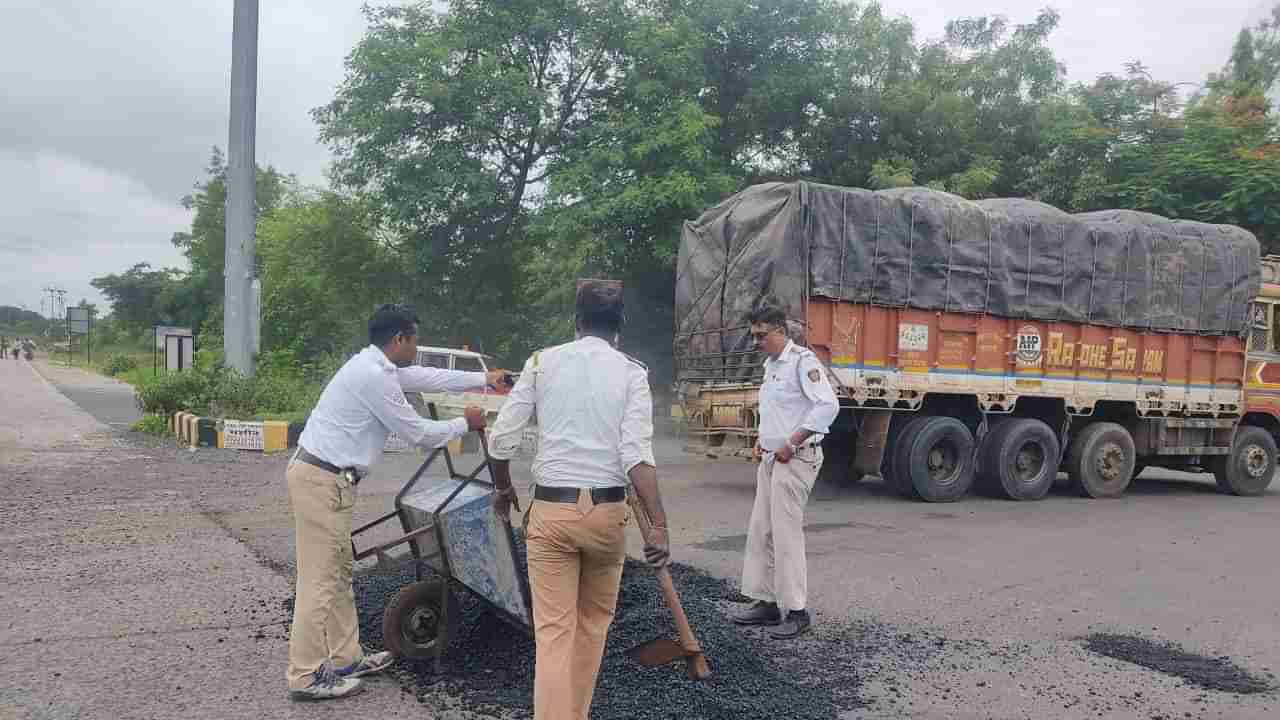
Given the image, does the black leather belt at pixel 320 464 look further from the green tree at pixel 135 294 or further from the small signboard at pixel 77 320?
the green tree at pixel 135 294

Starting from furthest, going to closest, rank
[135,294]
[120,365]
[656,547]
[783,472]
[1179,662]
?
[135,294], [120,365], [783,472], [1179,662], [656,547]

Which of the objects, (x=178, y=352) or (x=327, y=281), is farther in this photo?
(x=327, y=281)

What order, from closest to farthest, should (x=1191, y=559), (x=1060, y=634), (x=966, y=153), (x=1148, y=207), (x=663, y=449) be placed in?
(x=1060, y=634)
(x=1191, y=559)
(x=663, y=449)
(x=1148, y=207)
(x=966, y=153)

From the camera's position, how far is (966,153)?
21359 millimetres

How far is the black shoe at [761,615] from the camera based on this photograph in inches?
230

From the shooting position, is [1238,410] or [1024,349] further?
[1238,410]

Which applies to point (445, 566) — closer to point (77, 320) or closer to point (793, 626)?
point (793, 626)

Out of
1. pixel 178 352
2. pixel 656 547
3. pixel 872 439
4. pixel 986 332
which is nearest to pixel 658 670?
pixel 656 547

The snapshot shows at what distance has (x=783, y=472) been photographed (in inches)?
228

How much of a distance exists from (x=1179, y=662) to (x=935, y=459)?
6.04m

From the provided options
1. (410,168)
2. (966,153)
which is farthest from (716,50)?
(410,168)

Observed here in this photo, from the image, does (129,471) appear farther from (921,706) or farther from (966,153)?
(966,153)

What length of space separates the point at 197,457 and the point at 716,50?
14.1 meters

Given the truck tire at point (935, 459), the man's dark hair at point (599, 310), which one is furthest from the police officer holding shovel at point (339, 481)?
the truck tire at point (935, 459)
